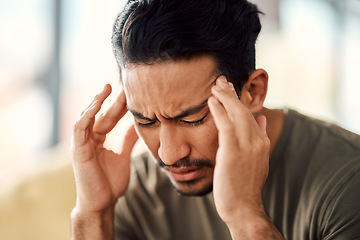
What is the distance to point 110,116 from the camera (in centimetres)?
141

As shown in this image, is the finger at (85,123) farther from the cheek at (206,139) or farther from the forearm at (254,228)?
the forearm at (254,228)

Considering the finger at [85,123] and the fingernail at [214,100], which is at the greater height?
the fingernail at [214,100]

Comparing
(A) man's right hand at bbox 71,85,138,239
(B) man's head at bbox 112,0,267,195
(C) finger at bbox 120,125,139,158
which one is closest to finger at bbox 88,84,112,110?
(A) man's right hand at bbox 71,85,138,239

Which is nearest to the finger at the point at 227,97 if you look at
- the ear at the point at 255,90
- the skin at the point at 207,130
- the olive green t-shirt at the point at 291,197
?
the skin at the point at 207,130

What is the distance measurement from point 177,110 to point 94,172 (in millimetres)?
411

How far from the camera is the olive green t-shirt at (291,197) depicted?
1.19m

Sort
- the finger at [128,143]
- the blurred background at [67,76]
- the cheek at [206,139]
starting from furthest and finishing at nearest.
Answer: the blurred background at [67,76]
the finger at [128,143]
the cheek at [206,139]

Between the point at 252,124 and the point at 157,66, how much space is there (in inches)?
11.1

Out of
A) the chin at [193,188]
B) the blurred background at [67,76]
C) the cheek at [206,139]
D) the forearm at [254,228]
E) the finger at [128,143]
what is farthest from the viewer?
the blurred background at [67,76]

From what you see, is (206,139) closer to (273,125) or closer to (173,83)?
(173,83)

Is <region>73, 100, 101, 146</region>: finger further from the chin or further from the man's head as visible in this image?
the chin

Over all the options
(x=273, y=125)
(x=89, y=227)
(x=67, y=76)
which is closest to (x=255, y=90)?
(x=273, y=125)

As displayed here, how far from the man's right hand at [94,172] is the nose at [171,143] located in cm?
27

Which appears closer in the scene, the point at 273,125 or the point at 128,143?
the point at 273,125
